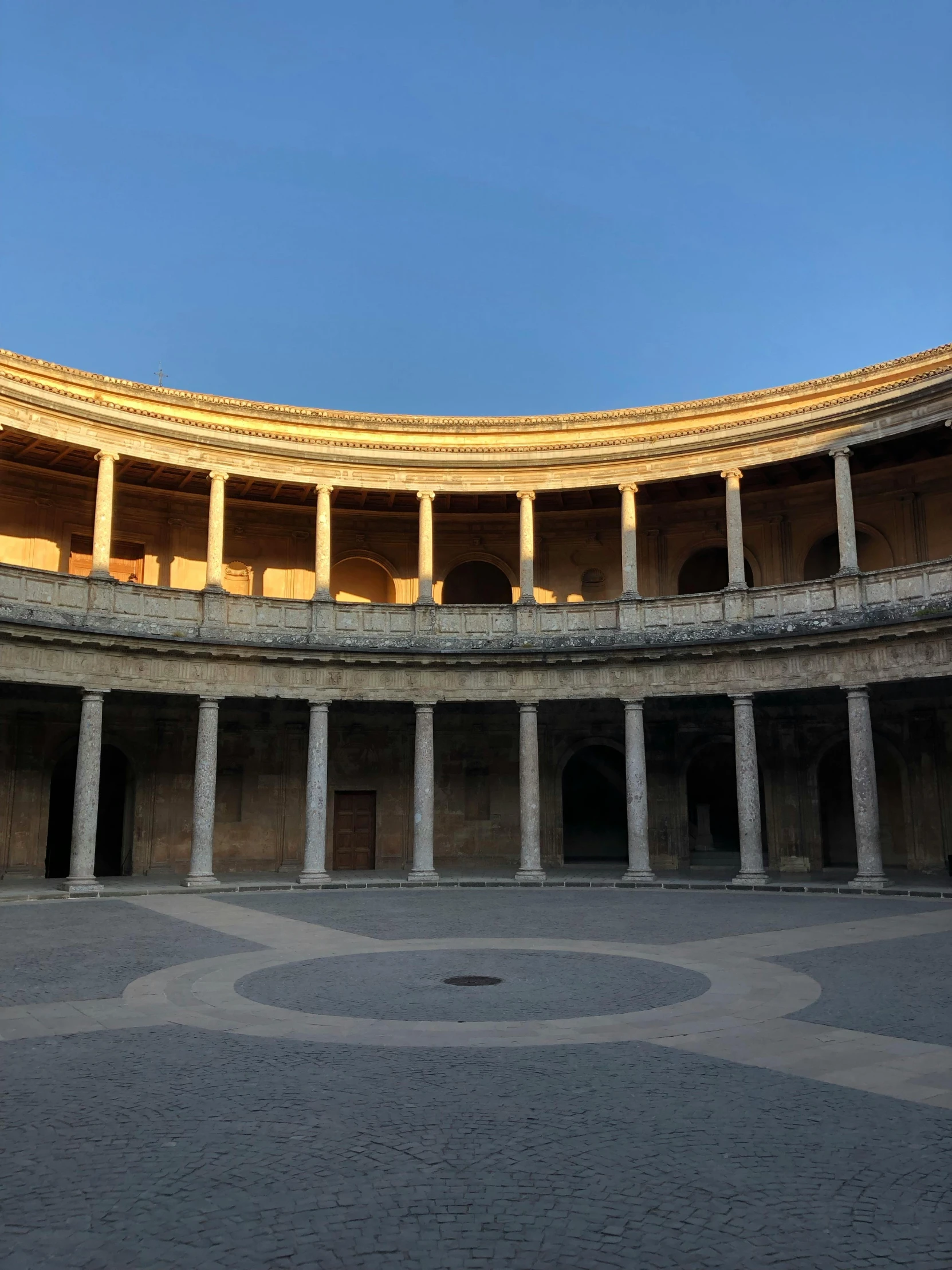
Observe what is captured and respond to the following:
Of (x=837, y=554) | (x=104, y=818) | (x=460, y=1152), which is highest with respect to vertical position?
(x=837, y=554)

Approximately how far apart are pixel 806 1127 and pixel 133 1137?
12.6 ft

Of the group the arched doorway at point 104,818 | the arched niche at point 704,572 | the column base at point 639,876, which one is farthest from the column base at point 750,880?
the arched doorway at point 104,818

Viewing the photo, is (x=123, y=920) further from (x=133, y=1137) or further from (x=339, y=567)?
(x=339, y=567)

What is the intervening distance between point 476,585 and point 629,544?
20.0ft

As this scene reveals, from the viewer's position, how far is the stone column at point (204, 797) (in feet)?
74.1

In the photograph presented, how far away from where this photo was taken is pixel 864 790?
21688 mm

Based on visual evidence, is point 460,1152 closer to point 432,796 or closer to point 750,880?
point 750,880

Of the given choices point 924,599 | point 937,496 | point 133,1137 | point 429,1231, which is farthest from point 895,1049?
point 937,496

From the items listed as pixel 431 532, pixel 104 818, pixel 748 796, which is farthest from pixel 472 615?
pixel 104 818

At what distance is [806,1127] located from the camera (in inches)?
231

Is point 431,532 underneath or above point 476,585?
above

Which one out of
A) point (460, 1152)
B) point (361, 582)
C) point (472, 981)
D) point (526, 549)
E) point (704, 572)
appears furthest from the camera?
point (361, 582)

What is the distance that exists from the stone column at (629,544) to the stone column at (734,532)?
7.40 feet

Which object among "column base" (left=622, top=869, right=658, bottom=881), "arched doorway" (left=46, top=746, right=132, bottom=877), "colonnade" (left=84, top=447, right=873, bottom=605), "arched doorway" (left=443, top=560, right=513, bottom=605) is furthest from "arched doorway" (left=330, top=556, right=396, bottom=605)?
"column base" (left=622, top=869, right=658, bottom=881)
